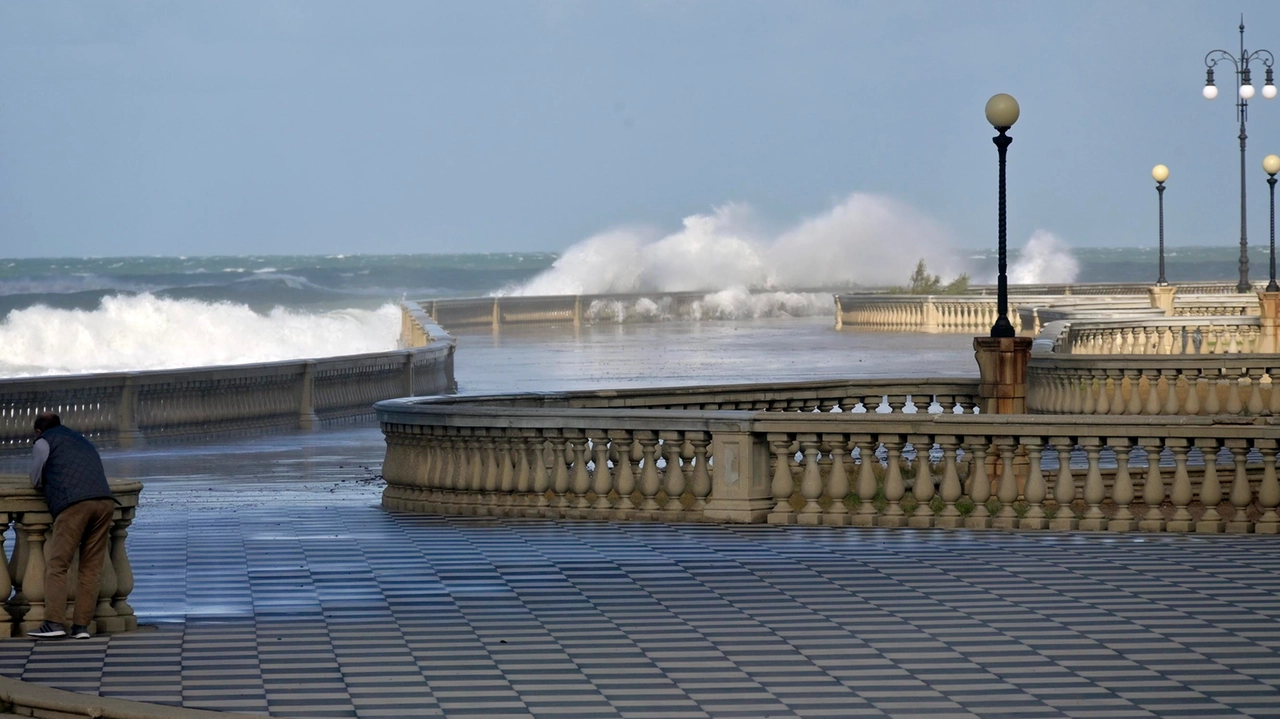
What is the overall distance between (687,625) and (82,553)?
302 centimetres

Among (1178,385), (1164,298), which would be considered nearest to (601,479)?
(1178,385)

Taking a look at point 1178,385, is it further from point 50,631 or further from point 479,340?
point 479,340

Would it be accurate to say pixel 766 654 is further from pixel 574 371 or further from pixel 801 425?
pixel 574 371

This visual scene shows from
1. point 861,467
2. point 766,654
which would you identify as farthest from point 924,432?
point 766,654

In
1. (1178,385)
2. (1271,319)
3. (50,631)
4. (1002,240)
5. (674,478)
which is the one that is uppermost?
(1002,240)

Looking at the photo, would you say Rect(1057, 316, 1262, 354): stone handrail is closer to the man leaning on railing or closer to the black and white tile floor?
the black and white tile floor

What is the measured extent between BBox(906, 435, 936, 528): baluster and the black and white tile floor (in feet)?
0.50

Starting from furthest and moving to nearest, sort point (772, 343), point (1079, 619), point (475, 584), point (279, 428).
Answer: point (772, 343) → point (279, 428) → point (475, 584) → point (1079, 619)

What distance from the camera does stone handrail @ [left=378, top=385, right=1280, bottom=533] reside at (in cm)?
1293

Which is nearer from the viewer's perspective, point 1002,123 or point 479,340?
point 1002,123

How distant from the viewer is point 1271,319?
95.7 ft

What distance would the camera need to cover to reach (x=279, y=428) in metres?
26.0

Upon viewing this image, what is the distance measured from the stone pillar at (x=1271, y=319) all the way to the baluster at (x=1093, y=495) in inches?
660

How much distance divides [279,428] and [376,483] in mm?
7954
